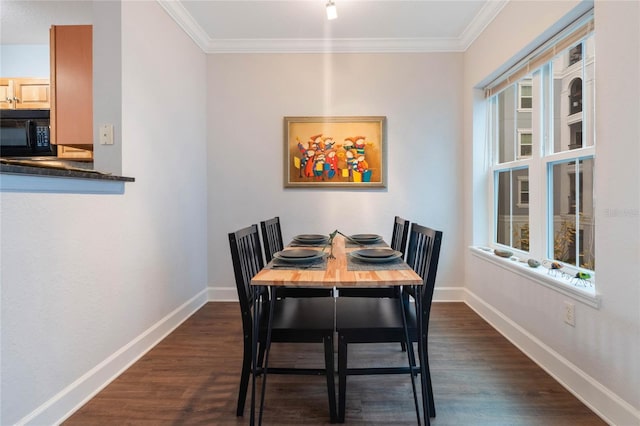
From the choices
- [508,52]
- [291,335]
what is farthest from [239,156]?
[508,52]

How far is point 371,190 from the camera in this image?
335 cm

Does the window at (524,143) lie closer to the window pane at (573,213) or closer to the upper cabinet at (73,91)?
the window pane at (573,213)

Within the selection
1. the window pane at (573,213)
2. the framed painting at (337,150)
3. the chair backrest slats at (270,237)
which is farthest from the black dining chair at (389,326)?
the framed painting at (337,150)

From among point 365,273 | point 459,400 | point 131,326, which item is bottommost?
point 459,400

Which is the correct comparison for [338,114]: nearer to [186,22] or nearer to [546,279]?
[186,22]

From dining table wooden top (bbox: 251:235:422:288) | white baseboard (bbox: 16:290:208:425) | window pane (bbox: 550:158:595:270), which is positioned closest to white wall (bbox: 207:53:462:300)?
white baseboard (bbox: 16:290:208:425)

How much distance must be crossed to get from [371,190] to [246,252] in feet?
6.25

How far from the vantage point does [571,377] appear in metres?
1.80

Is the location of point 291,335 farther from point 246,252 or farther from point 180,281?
point 180,281

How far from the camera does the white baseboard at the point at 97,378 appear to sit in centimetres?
150

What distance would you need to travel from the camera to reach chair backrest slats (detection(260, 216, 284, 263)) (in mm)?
2281

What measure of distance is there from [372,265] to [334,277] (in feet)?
1.02

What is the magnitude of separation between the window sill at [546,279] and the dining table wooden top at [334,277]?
96 cm

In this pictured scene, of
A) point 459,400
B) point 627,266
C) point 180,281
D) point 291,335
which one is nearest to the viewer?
point 627,266
